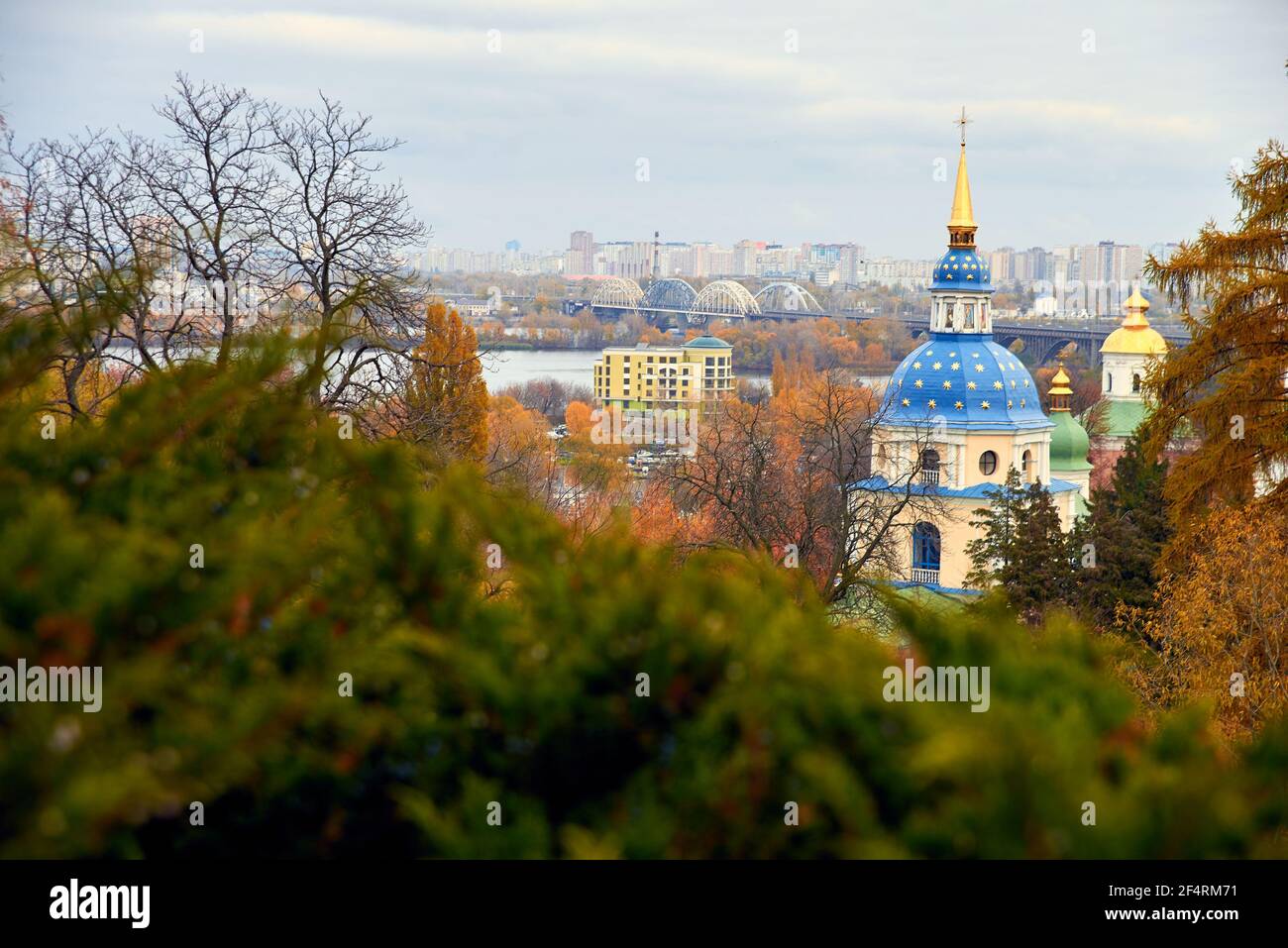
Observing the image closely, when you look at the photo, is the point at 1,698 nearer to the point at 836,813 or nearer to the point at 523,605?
the point at 523,605

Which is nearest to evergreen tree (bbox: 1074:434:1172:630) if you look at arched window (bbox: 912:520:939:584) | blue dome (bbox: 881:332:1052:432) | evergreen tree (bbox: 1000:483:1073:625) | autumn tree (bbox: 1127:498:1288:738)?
evergreen tree (bbox: 1000:483:1073:625)

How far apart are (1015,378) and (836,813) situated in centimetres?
3764

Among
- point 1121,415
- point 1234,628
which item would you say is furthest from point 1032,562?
point 1121,415

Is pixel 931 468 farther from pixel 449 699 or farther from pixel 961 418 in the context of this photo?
pixel 449 699

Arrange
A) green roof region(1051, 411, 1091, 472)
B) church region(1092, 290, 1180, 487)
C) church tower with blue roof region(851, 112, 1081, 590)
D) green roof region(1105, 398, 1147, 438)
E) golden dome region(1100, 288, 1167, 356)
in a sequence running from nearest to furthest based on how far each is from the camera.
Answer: church tower with blue roof region(851, 112, 1081, 590) < green roof region(1051, 411, 1091, 472) < green roof region(1105, 398, 1147, 438) < church region(1092, 290, 1180, 487) < golden dome region(1100, 288, 1167, 356)

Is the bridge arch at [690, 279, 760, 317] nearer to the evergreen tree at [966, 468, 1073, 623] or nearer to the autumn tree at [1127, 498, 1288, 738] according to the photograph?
the evergreen tree at [966, 468, 1073, 623]

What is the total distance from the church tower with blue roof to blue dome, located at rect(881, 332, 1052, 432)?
0.08 ft

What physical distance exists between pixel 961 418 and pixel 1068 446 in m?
7.17

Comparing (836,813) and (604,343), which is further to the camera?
(604,343)

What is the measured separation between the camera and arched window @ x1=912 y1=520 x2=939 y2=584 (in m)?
35.3

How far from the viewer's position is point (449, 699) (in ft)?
7.03

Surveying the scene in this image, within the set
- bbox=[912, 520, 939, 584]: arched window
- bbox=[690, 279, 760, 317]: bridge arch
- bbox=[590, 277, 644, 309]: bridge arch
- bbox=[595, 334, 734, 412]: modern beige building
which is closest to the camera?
bbox=[912, 520, 939, 584]: arched window
